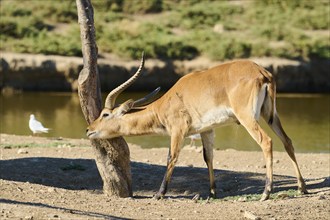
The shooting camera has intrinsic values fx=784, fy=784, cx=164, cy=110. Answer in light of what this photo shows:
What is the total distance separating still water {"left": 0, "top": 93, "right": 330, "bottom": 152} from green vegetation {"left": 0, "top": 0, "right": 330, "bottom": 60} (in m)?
2.83

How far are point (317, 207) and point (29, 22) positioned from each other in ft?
84.5

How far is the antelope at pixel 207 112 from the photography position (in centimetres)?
964

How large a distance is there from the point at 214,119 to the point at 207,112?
0.13 m

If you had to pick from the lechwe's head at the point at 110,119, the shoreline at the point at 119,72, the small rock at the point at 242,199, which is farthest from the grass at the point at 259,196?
the shoreline at the point at 119,72

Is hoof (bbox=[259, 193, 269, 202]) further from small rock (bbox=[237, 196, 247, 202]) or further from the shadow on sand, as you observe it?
the shadow on sand

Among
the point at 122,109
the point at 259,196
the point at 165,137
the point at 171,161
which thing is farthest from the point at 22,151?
the point at 165,137

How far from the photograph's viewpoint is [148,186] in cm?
1155

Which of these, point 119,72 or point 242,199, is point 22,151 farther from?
point 119,72

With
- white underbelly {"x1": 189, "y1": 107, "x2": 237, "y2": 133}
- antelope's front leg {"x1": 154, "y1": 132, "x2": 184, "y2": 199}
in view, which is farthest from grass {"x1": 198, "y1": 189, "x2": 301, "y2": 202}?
white underbelly {"x1": 189, "y1": 107, "x2": 237, "y2": 133}

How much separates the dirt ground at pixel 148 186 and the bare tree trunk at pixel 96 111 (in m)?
0.27

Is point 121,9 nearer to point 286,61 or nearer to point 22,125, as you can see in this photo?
point 286,61

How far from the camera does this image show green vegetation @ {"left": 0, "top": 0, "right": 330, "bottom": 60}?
99.1ft

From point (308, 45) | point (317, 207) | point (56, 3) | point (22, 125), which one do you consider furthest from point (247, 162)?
point (56, 3)

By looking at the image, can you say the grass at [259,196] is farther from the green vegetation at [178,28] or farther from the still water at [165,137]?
the green vegetation at [178,28]
